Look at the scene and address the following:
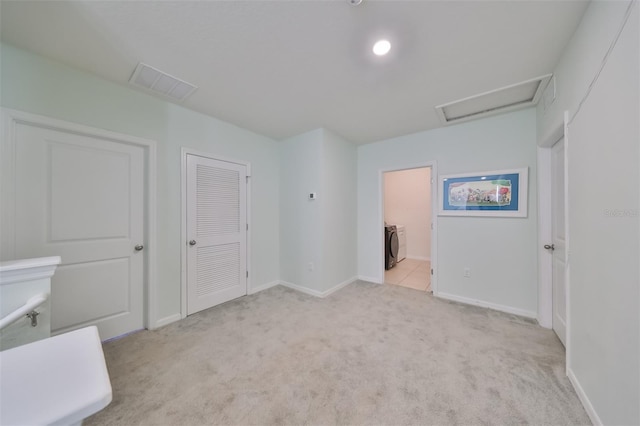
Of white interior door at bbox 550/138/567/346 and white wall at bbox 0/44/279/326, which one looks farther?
white interior door at bbox 550/138/567/346

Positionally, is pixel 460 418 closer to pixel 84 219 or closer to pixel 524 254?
pixel 524 254

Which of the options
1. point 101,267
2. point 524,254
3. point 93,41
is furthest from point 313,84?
point 524,254

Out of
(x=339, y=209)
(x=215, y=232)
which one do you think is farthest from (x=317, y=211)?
(x=215, y=232)

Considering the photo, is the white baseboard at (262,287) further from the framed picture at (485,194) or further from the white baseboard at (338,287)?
the framed picture at (485,194)

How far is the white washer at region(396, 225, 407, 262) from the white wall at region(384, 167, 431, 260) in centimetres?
20

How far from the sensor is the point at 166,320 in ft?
8.09

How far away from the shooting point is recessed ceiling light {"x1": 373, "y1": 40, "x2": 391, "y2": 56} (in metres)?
1.62

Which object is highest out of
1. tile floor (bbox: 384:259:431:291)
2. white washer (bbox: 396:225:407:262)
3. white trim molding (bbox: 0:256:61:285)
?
white trim molding (bbox: 0:256:61:285)

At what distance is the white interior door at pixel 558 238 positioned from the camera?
2.07 m

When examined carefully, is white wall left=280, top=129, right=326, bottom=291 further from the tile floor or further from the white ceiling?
the tile floor

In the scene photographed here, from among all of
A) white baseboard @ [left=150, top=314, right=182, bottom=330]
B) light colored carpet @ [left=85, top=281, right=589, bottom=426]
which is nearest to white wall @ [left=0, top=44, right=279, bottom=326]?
white baseboard @ [left=150, top=314, right=182, bottom=330]

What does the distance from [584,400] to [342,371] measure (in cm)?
153

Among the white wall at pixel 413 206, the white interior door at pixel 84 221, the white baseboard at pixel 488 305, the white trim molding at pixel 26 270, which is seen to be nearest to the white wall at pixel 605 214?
the white baseboard at pixel 488 305

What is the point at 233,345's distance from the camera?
2078mm
